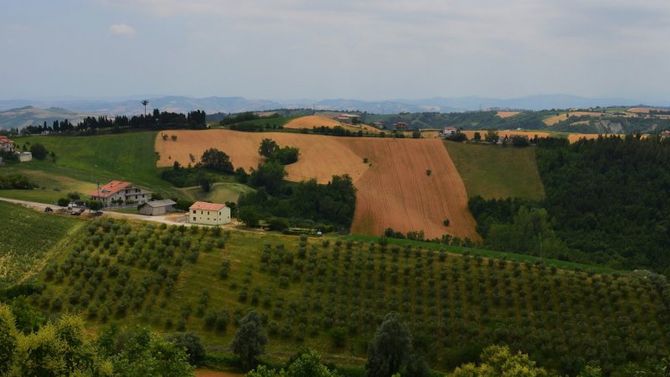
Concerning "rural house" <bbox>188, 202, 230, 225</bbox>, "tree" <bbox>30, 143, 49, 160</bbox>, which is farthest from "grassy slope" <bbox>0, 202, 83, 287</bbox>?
"tree" <bbox>30, 143, 49, 160</bbox>

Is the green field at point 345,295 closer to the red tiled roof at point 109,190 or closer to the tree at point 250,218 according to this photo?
the tree at point 250,218

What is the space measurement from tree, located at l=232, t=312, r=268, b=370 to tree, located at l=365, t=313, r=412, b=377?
7570 mm

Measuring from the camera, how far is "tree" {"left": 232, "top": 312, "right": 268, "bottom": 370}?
40.7m

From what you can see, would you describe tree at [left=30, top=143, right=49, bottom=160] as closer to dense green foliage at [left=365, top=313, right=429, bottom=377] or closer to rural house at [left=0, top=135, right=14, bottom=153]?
rural house at [left=0, top=135, right=14, bottom=153]

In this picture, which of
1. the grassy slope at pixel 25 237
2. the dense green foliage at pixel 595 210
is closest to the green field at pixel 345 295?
the grassy slope at pixel 25 237

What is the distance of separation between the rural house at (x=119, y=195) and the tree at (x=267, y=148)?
36.9 m

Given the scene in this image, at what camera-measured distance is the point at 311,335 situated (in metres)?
46.7

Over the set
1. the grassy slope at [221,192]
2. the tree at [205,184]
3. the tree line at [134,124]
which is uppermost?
the tree line at [134,124]

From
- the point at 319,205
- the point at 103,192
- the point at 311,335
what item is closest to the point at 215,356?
the point at 311,335

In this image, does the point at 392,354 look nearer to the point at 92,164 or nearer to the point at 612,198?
the point at 612,198

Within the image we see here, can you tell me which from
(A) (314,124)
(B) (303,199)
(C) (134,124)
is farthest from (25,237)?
(A) (314,124)

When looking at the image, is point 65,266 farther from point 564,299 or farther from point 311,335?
point 564,299

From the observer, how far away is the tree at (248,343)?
40.7 m

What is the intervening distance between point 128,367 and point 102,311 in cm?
2030
